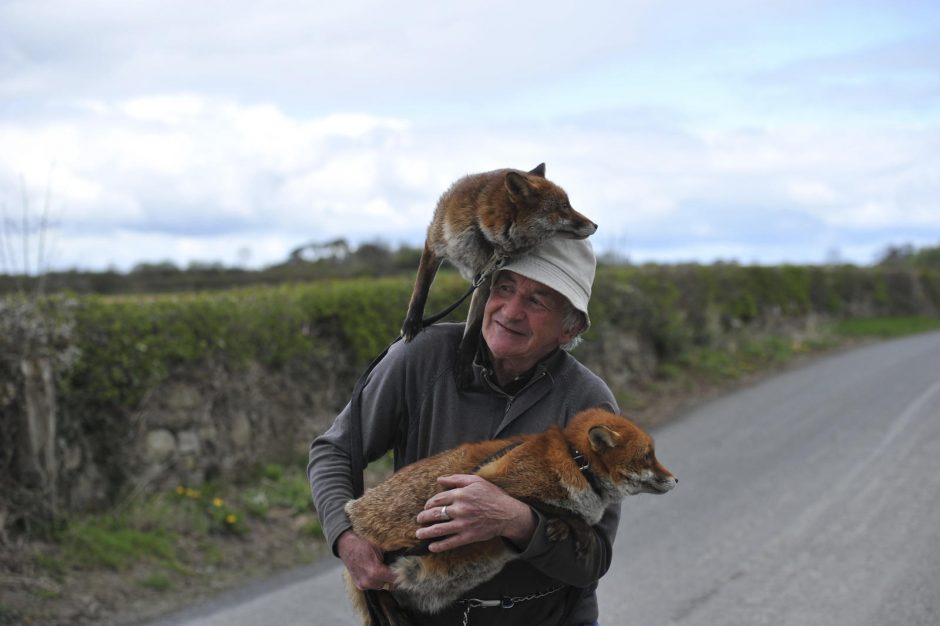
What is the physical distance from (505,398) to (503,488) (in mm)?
432

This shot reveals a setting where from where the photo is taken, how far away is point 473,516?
2.69 meters

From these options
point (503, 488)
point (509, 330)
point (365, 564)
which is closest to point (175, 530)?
point (365, 564)

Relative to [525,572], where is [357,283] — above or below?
above

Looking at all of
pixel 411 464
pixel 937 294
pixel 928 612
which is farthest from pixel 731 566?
pixel 937 294

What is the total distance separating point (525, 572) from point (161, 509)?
19.8 ft

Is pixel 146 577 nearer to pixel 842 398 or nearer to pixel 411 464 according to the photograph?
pixel 411 464

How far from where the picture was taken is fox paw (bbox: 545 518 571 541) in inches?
111

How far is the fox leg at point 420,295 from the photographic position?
367 centimetres

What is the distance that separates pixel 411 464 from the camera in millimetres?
3119

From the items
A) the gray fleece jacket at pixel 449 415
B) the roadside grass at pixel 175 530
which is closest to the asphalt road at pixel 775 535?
the roadside grass at pixel 175 530

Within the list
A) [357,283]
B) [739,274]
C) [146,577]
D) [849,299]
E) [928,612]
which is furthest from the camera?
[849,299]

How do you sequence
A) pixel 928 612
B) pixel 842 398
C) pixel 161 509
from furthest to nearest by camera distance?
pixel 842 398, pixel 161 509, pixel 928 612

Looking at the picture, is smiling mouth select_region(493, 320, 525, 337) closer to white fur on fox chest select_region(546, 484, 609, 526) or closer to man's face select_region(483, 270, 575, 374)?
man's face select_region(483, 270, 575, 374)

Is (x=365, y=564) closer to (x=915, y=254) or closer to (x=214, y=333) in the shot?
(x=214, y=333)
